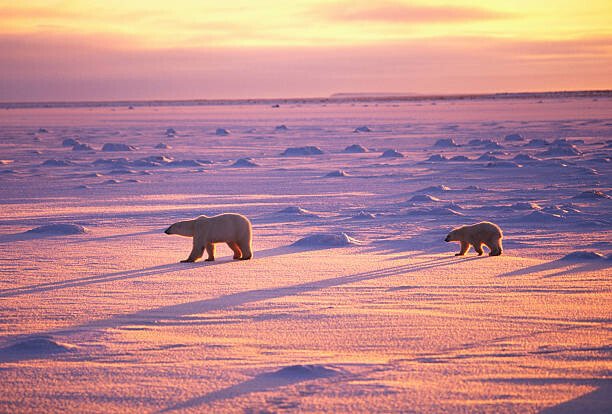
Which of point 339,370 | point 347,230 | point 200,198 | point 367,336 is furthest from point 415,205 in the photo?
point 339,370

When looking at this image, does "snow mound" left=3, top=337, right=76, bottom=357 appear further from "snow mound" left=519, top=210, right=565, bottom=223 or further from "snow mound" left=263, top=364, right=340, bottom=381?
"snow mound" left=519, top=210, right=565, bottom=223

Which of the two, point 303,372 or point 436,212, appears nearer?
point 303,372

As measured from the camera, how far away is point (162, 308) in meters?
6.03

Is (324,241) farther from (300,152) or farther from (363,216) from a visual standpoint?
(300,152)

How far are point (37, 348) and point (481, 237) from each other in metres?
5.20

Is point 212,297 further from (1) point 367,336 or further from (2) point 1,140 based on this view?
(2) point 1,140

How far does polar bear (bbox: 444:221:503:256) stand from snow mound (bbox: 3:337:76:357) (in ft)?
16.4

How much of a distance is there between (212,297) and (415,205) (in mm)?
7002

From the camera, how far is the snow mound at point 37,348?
16.1 feet

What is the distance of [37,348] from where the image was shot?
16.3 feet

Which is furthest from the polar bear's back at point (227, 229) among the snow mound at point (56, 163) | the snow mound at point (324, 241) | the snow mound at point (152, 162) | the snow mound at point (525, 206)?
the snow mound at point (56, 163)

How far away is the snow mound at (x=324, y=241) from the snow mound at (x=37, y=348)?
4435 millimetres

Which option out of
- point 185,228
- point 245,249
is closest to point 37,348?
point 245,249

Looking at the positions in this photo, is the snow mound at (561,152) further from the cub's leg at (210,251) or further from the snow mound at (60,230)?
the cub's leg at (210,251)
